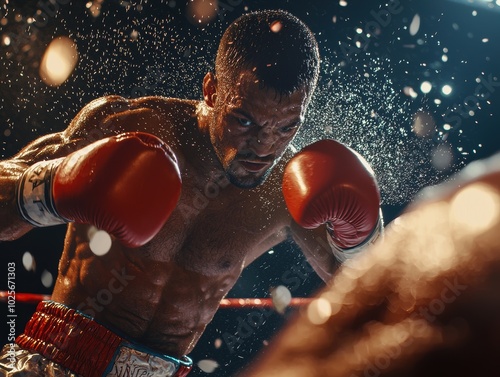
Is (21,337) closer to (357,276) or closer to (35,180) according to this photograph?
(35,180)

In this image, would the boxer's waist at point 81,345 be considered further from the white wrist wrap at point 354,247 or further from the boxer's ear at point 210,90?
the boxer's ear at point 210,90

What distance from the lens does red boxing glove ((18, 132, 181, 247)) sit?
1.29m

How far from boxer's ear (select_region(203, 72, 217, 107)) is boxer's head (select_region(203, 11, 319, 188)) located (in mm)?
64

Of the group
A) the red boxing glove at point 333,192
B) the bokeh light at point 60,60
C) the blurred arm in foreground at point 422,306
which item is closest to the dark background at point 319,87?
the bokeh light at point 60,60

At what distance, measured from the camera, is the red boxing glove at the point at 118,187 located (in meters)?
1.29

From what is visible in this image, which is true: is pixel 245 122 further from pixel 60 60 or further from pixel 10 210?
pixel 60 60

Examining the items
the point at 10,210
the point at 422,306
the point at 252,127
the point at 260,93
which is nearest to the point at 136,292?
the point at 10,210

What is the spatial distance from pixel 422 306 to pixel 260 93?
4.86ft

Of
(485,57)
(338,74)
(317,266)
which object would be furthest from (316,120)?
(317,266)

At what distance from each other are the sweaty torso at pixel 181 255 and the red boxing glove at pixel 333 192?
28cm

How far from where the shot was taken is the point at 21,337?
1611 mm

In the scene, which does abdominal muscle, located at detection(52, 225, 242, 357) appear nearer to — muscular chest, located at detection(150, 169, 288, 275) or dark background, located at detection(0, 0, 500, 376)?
muscular chest, located at detection(150, 169, 288, 275)

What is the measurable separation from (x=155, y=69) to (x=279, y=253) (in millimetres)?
1557

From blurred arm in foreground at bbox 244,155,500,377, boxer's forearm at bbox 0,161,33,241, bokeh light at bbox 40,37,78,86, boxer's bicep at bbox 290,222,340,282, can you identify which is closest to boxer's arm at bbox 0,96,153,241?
boxer's forearm at bbox 0,161,33,241
